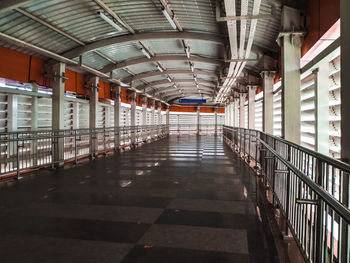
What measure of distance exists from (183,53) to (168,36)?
8.87ft

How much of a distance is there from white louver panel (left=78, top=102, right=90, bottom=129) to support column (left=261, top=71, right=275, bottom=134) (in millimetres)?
7950

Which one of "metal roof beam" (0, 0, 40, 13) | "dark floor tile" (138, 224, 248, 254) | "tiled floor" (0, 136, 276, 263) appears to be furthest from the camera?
"metal roof beam" (0, 0, 40, 13)

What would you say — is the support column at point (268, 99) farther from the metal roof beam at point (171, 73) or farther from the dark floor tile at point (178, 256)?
the dark floor tile at point (178, 256)

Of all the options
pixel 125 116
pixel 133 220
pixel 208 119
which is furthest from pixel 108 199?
pixel 208 119

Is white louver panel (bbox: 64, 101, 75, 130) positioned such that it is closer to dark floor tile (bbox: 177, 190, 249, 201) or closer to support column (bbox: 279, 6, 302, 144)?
dark floor tile (bbox: 177, 190, 249, 201)

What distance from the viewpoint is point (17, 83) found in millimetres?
7895

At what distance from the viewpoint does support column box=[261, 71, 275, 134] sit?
8688mm

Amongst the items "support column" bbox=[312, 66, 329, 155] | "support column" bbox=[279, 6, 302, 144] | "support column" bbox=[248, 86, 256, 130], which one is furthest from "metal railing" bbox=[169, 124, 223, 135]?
"support column" bbox=[312, 66, 329, 155]

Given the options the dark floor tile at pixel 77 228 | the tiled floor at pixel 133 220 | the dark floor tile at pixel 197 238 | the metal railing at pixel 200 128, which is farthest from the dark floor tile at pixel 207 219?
the metal railing at pixel 200 128

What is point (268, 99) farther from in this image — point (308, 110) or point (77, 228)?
point (77, 228)

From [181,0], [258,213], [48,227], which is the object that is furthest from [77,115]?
[258,213]

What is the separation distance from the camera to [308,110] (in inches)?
256

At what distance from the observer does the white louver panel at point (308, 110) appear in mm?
6211

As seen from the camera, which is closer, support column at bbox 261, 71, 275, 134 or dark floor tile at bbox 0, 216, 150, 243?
dark floor tile at bbox 0, 216, 150, 243
